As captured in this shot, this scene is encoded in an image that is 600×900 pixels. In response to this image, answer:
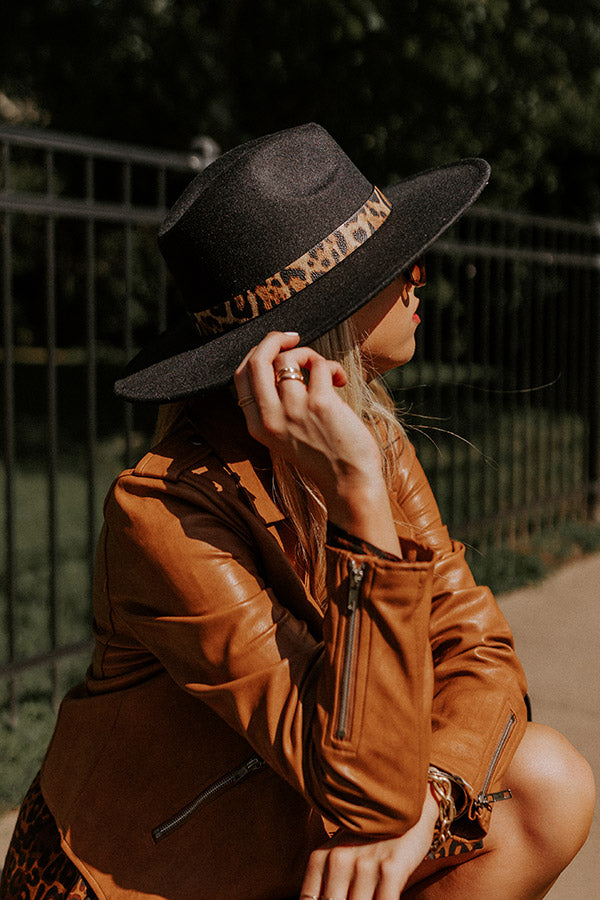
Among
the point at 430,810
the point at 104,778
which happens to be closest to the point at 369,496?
the point at 430,810

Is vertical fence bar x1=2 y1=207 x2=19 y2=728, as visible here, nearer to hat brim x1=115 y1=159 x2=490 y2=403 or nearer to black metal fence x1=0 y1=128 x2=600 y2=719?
black metal fence x1=0 y1=128 x2=600 y2=719

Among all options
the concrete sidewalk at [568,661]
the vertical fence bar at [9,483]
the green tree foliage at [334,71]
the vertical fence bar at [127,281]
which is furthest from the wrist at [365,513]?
the green tree foliage at [334,71]

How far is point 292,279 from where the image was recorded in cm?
173

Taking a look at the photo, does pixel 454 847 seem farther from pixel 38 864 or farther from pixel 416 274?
pixel 416 274

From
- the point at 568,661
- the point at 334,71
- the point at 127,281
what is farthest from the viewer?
the point at 334,71

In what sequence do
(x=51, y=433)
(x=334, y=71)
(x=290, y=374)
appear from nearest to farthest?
(x=290, y=374), (x=51, y=433), (x=334, y=71)

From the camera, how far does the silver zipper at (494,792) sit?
5.46 feet

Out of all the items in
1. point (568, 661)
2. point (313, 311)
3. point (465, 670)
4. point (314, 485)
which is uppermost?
point (313, 311)

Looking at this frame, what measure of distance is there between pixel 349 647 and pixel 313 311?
22.4 inches

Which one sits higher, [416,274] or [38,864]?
[416,274]

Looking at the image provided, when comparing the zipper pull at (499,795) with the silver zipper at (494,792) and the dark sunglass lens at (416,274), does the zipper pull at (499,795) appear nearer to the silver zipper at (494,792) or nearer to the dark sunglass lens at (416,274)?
the silver zipper at (494,792)

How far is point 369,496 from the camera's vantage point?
1484 millimetres

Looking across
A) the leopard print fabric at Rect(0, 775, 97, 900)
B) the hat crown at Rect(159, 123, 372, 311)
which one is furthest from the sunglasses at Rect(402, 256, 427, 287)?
the leopard print fabric at Rect(0, 775, 97, 900)

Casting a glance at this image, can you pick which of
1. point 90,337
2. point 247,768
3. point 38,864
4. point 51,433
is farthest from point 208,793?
point 90,337
